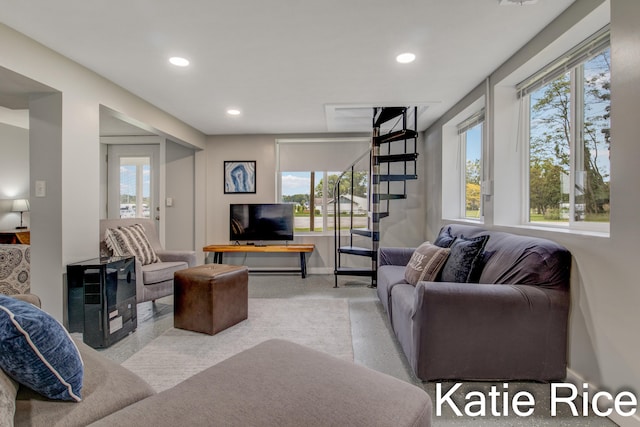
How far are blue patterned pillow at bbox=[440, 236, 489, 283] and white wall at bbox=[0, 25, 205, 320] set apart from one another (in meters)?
3.03

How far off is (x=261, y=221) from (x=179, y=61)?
2847mm

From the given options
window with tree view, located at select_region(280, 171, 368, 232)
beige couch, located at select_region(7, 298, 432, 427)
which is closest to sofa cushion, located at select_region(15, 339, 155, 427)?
beige couch, located at select_region(7, 298, 432, 427)

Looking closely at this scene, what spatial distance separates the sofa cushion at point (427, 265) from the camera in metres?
2.56

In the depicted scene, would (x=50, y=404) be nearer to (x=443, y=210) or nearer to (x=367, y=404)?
(x=367, y=404)

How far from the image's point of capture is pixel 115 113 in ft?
10.5

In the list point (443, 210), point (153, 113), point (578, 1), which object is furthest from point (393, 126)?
point (153, 113)

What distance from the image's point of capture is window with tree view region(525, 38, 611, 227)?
1.94m

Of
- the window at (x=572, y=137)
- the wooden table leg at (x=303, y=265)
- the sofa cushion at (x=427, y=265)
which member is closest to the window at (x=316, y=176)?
the wooden table leg at (x=303, y=265)

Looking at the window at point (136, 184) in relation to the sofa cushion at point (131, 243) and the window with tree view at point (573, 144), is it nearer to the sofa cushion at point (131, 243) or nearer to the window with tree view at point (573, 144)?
the sofa cushion at point (131, 243)

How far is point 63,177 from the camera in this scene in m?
2.54

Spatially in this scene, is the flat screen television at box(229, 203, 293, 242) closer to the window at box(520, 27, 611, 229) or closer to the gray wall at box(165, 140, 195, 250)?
the gray wall at box(165, 140, 195, 250)

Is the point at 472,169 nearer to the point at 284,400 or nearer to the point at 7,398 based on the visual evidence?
the point at 284,400

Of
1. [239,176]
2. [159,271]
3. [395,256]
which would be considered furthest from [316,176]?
[159,271]

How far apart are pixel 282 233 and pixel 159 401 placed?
4.13m
